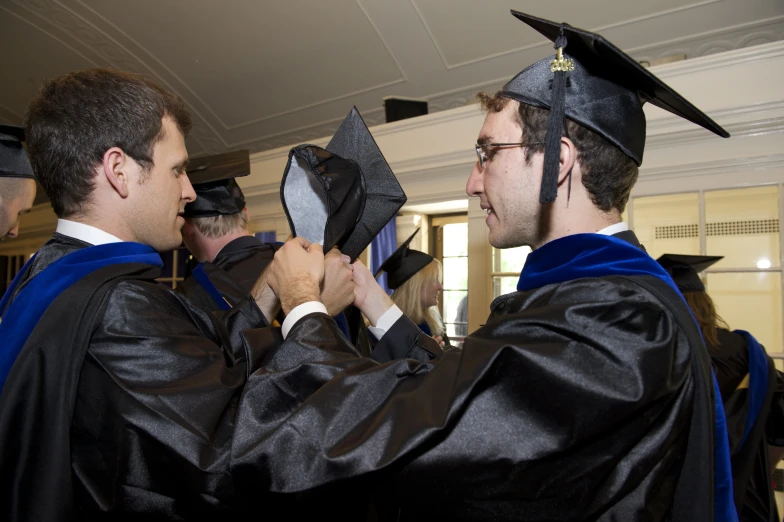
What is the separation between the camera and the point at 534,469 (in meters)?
0.91

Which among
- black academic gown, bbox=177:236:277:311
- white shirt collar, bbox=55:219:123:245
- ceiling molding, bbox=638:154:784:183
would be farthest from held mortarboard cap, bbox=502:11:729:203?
ceiling molding, bbox=638:154:784:183

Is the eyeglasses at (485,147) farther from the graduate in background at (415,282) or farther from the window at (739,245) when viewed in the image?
the graduate in background at (415,282)

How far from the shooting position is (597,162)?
1.28 meters

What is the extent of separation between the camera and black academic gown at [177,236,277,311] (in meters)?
2.28

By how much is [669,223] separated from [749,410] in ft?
4.45

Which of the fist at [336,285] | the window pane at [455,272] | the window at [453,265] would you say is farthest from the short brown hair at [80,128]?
the window pane at [455,272]

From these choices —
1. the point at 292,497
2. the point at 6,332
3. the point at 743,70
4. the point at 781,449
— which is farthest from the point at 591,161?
the point at 743,70

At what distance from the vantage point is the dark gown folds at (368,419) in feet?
2.97

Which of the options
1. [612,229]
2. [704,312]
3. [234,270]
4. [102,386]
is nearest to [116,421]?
[102,386]

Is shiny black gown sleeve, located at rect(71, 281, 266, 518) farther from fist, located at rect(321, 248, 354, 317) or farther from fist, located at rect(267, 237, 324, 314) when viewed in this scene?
fist, located at rect(321, 248, 354, 317)

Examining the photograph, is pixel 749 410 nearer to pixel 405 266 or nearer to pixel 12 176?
pixel 405 266

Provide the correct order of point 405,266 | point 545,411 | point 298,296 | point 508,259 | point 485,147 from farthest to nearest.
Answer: point 508,259
point 405,266
point 485,147
point 298,296
point 545,411

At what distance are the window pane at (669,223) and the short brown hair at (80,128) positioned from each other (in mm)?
2984

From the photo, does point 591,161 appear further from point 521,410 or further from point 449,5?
point 449,5
